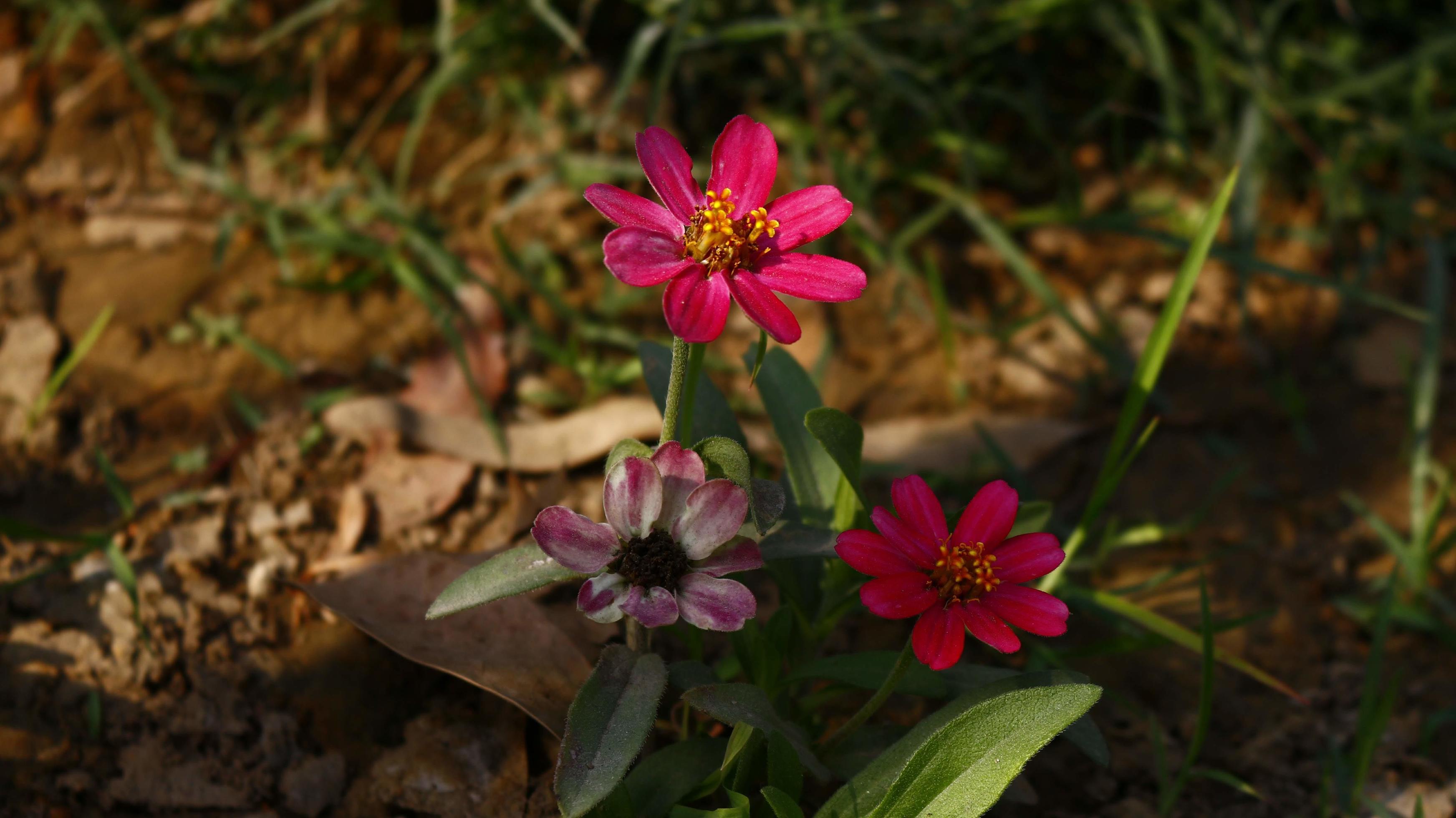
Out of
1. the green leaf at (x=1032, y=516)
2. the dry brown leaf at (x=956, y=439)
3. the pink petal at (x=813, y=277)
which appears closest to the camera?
the pink petal at (x=813, y=277)

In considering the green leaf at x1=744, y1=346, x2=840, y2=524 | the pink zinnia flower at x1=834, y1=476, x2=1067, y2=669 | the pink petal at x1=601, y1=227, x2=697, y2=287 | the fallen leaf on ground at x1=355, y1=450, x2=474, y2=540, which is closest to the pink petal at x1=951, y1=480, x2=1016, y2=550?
the pink zinnia flower at x1=834, y1=476, x2=1067, y2=669

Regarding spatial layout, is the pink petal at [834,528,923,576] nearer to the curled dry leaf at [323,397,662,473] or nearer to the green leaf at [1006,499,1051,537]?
the green leaf at [1006,499,1051,537]

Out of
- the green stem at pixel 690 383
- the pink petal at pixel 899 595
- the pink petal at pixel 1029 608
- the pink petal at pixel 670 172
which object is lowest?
the pink petal at pixel 1029 608

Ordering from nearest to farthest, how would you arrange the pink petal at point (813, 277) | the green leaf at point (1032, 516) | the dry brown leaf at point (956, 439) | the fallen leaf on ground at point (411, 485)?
the pink petal at point (813, 277)
the green leaf at point (1032, 516)
the fallen leaf on ground at point (411, 485)
the dry brown leaf at point (956, 439)

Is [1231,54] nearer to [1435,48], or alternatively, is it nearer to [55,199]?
[1435,48]

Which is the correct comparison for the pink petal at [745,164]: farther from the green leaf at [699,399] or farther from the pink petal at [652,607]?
the pink petal at [652,607]

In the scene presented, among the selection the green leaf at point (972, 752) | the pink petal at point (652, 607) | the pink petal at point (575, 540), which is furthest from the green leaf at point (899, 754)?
the pink petal at point (575, 540)
